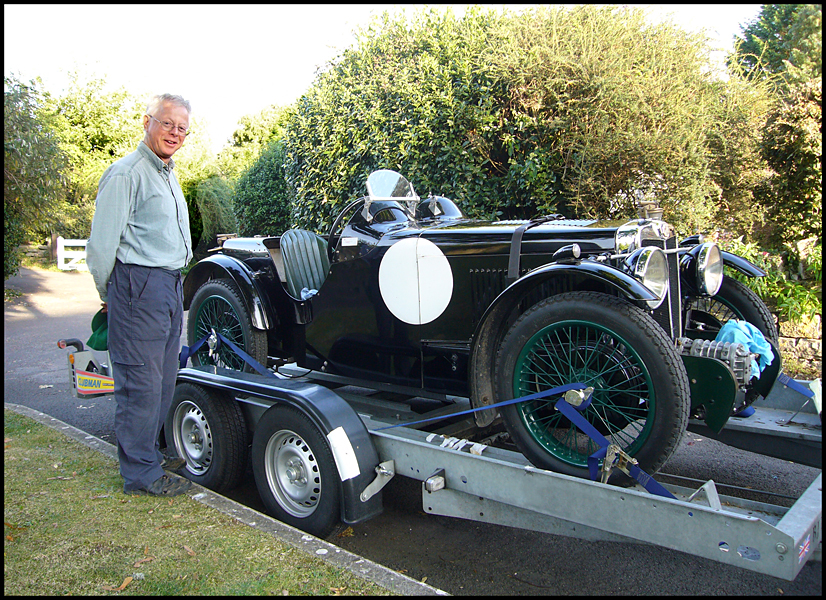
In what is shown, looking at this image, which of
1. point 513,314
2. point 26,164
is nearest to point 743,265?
point 513,314

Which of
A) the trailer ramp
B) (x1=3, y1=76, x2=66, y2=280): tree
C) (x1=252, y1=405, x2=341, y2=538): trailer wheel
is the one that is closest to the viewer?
the trailer ramp

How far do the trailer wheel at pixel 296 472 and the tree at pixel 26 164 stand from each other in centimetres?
1071

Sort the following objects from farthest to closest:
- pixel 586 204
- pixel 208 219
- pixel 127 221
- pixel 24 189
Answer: pixel 208 219, pixel 24 189, pixel 586 204, pixel 127 221

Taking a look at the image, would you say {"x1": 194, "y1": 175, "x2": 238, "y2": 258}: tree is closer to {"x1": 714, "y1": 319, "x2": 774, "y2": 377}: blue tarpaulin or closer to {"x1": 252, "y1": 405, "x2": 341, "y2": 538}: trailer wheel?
{"x1": 252, "y1": 405, "x2": 341, "y2": 538}: trailer wheel

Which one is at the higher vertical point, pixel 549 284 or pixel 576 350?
pixel 549 284

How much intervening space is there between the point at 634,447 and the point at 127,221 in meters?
2.95

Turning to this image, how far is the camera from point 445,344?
3.50m

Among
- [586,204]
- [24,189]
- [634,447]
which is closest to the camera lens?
[634,447]

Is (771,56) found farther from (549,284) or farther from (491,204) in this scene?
(549,284)

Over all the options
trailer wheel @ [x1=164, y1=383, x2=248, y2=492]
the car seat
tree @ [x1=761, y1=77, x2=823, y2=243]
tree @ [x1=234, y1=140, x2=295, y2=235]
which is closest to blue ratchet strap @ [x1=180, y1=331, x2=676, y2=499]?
trailer wheel @ [x1=164, y1=383, x2=248, y2=492]

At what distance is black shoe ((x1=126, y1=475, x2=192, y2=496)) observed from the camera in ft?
11.3

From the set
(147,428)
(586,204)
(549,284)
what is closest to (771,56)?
(586,204)

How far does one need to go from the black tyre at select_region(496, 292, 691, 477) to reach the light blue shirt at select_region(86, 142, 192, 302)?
2.09 meters

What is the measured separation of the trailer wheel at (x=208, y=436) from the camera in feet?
12.5
